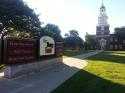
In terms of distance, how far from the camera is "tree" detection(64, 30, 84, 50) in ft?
391

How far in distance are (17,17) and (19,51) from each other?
1034 inches

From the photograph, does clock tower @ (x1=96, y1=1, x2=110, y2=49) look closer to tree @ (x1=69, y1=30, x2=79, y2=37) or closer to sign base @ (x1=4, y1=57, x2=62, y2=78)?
tree @ (x1=69, y1=30, x2=79, y2=37)

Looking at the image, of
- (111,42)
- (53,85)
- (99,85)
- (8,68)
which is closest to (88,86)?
(99,85)

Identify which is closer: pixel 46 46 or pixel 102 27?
pixel 46 46

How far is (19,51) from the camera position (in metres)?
18.8

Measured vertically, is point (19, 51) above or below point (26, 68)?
above

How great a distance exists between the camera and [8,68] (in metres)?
17.3

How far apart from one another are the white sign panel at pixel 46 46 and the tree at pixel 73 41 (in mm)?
89834

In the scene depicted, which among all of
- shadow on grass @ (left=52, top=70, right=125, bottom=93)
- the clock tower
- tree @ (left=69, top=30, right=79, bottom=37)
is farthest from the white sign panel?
the clock tower

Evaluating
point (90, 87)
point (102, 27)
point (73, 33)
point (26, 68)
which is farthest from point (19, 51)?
point (102, 27)

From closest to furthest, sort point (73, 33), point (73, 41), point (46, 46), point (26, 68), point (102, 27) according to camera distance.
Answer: point (26, 68) → point (46, 46) → point (73, 41) → point (73, 33) → point (102, 27)

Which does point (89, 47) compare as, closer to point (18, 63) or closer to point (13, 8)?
point (13, 8)

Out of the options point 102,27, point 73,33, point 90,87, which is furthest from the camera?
point 102,27

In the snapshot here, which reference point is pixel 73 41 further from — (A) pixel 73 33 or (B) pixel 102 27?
(B) pixel 102 27
